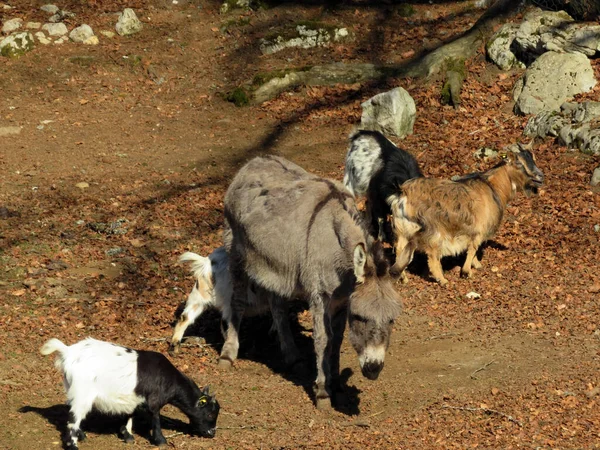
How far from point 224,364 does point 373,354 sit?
8.53 feet

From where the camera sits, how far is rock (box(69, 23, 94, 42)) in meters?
21.4

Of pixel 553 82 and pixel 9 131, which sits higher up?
pixel 553 82

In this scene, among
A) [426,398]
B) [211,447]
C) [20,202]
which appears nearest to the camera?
[211,447]

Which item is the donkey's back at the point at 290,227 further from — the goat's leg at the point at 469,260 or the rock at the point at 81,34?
the rock at the point at 81,34

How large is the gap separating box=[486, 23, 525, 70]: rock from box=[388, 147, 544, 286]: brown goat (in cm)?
638

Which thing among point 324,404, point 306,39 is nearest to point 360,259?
point 324,404

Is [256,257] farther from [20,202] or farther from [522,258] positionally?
[20,202]

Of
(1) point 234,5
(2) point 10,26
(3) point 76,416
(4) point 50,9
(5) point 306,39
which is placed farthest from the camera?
(1) point 234,5

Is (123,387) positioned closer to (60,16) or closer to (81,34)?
(81,34)

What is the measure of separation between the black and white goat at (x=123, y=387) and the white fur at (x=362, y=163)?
6063 mm

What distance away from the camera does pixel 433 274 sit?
12.6 meters

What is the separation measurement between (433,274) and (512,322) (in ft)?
6.13

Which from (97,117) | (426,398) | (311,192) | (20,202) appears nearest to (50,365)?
(311,192)

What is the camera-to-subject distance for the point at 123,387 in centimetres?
766
